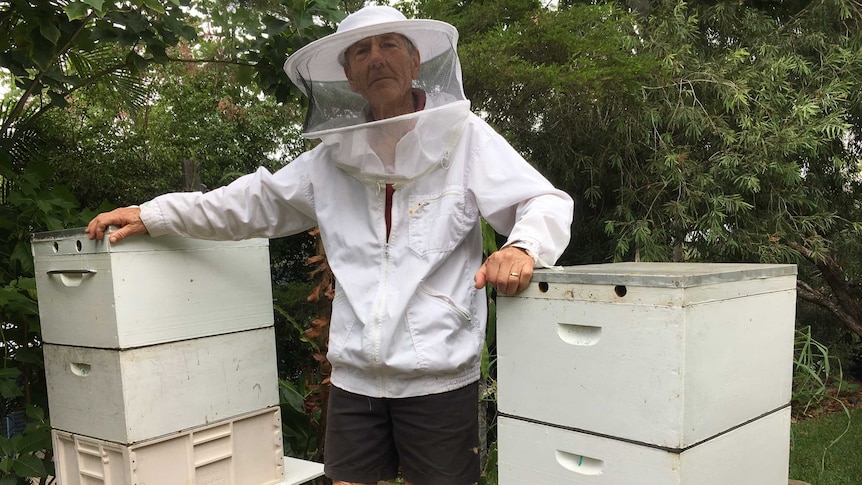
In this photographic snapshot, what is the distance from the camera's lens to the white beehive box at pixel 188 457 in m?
1.90

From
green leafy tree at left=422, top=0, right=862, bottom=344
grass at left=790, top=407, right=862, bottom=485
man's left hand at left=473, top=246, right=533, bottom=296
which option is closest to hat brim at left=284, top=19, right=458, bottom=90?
man's left hand at left=473, top=246, right=533, bottom=296

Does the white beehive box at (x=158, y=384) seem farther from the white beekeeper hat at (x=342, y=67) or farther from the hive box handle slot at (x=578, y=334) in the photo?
the hive box handle slot at (x=578, y=334)

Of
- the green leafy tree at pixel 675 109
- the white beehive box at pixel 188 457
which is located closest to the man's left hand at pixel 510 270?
the white beehive box at pixel 188 457

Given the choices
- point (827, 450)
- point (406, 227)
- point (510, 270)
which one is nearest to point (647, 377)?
point (510, 270)

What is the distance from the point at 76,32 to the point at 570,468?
2240 mm

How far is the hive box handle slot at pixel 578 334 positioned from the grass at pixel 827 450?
2836 mm

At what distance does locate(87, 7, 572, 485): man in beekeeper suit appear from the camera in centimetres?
150

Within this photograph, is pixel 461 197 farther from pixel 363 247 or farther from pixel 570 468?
pixel 570 468

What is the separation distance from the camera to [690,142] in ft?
12.7

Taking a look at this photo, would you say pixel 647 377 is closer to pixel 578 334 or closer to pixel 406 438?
pixel 578 334

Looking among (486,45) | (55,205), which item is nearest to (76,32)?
(55,205)

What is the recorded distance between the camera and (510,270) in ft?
4.32

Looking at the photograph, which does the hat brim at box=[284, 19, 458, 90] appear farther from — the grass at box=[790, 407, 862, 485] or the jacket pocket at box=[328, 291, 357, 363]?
the grass at box=[790, 407, 862, 485]

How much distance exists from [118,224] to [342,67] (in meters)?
0.78
